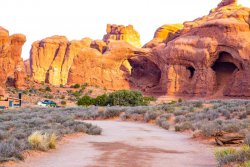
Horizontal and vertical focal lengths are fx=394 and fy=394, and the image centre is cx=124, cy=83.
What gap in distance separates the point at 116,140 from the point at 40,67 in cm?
8341

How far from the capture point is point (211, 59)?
53844 mm

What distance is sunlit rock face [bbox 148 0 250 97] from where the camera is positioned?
5103cm

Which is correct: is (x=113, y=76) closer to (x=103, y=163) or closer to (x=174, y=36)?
(x=174, y=36)

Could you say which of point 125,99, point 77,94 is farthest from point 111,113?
point 77,94

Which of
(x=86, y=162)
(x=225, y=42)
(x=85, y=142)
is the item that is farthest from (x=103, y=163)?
(x=225, y=42)

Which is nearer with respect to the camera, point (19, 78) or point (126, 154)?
point (126, 154)

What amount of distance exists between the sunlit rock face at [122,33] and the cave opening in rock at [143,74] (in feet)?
79.0

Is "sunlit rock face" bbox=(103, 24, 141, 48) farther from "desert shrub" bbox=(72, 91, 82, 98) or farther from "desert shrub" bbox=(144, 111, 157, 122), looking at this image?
"desert shrub" bbox=(144, 111, 157, 122)

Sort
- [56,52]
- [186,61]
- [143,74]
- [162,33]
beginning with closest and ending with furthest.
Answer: [186,61] < [143,74] < [162,33] < [56,52]

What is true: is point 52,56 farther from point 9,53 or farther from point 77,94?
point 77,94

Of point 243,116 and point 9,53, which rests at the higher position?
point 9,53

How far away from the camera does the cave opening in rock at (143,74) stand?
6388 cm

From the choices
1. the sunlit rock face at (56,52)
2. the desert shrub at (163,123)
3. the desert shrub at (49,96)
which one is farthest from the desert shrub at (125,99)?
the sunlit rock face at (56,52)

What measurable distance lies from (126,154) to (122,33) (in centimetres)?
8051
